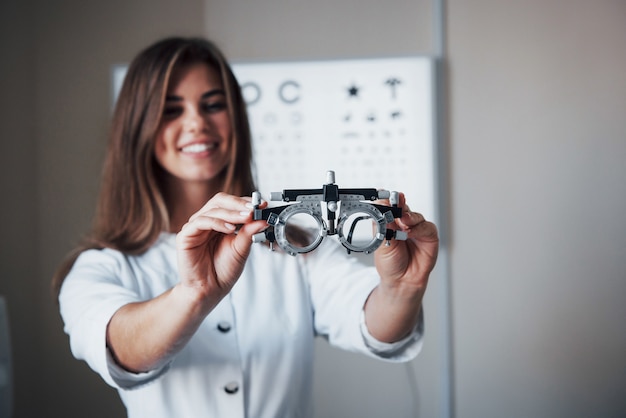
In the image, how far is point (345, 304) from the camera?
577 millimetres

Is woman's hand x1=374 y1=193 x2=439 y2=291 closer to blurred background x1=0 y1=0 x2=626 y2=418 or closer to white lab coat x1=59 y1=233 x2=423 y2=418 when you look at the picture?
white lab coat x1=59 y1=233 x2=423 y2=418

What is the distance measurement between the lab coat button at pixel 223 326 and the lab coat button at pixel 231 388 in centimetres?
5

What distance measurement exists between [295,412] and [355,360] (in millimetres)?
249

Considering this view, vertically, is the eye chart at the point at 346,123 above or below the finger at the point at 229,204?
above

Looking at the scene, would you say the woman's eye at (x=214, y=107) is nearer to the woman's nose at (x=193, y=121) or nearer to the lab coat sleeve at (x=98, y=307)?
the woman's nose at (x=193, y=121)

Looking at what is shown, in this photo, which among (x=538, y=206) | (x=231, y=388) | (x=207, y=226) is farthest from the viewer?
(x=538, y=206)

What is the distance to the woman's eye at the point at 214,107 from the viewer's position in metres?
0.64

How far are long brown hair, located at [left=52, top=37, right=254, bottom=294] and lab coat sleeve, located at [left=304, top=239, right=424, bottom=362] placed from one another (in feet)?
0.46

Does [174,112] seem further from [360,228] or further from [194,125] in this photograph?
[360,228]

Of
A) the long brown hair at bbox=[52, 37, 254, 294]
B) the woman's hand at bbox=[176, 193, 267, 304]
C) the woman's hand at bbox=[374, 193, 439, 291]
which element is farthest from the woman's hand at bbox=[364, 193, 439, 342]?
the long brown hair at bbox=[52, 37, 254, 294]

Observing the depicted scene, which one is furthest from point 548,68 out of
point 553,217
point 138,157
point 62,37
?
point 62,37

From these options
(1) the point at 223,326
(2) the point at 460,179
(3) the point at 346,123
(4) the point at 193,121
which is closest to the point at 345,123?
(3) the point at 346,123

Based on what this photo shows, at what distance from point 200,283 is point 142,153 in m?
0.25

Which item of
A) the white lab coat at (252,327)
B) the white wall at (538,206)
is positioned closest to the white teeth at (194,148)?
the white lab coat at (252,327)
